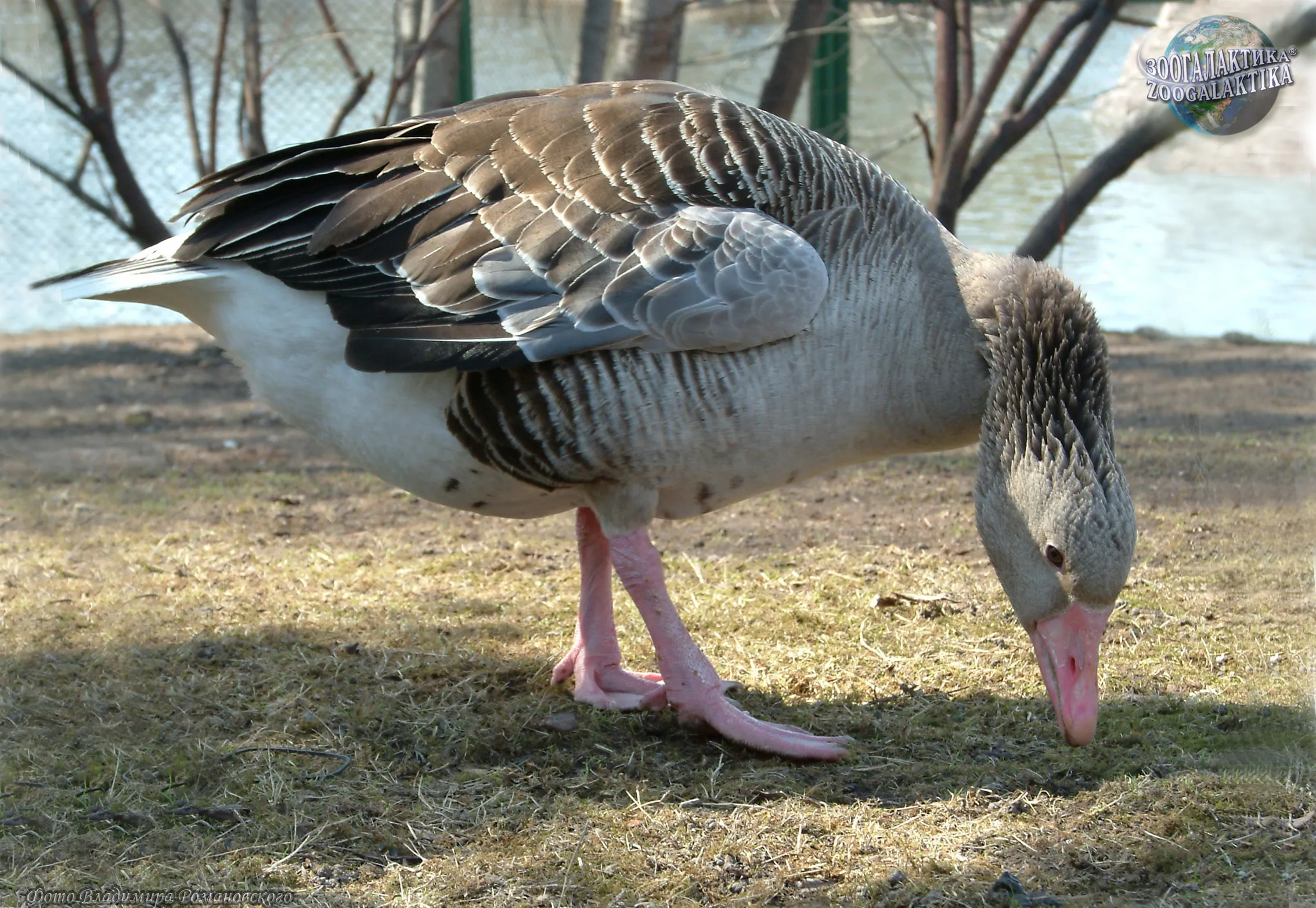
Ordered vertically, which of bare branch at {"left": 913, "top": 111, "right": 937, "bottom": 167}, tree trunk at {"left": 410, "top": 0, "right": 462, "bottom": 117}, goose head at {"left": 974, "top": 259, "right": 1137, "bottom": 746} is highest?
tree trunk at {"left": 410, "top": 0, "right": 462, "bottom": 117}

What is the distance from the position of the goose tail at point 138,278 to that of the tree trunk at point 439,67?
196 inches

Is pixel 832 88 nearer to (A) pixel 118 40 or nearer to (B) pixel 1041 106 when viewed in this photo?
(B) pixel 1041 106

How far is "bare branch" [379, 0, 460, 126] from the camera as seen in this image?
25.8 feet

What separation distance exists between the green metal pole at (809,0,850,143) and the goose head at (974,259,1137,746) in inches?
243

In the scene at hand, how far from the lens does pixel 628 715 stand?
4.09m

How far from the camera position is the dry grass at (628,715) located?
3160mm

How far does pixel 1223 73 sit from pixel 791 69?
4.15 m

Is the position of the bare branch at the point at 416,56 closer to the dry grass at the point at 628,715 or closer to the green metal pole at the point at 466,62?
the green metal pole at the point at 466,62

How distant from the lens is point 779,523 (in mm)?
5980

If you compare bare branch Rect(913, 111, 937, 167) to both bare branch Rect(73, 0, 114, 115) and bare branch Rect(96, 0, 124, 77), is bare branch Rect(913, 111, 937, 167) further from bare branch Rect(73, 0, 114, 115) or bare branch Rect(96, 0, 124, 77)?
bare branch Rect(96, 0, 124, 77)

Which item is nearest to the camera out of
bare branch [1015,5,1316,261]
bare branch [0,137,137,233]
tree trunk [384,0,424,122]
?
bare branch [1015,5,1316,261]

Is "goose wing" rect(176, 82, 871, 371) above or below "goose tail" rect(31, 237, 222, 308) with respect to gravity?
above

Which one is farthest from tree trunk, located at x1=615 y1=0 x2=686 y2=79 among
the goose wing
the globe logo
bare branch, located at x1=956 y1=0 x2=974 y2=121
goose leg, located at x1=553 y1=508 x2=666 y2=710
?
goose leg, located at x1=553 y1=508 x2=666 y2=710

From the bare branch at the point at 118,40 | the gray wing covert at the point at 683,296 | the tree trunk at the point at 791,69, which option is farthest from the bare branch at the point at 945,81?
the bare branch at the point at 118,40
